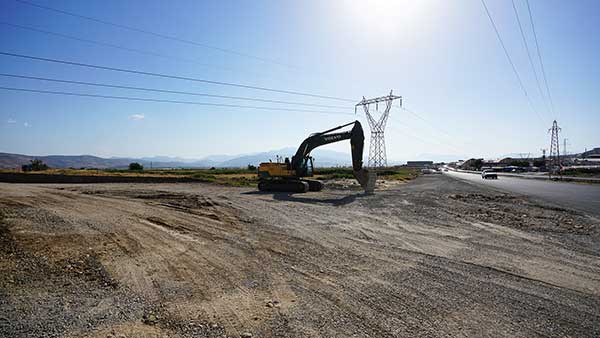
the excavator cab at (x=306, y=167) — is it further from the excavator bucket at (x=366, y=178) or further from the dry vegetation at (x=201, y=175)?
the dry vegetation at (x=201, y=175)

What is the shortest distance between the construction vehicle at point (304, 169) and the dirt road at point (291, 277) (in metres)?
10.4

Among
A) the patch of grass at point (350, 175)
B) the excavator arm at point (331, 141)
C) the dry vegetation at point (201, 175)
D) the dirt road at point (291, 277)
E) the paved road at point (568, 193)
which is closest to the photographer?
the dirt road at point (291, 277)

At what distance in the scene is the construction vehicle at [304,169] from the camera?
21331 millimetres

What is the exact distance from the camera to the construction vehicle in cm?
2133

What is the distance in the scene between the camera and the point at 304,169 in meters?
22.7

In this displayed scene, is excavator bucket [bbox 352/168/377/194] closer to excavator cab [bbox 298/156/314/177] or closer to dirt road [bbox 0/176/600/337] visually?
excavator cab [bbox 298/156/314/177]

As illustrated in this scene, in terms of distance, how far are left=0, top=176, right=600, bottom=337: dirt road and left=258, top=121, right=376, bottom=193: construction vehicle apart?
10.4 metres

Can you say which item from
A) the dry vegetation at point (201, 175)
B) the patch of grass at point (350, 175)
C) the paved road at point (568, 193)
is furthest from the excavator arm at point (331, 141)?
the patch of grass at point (350, 175)

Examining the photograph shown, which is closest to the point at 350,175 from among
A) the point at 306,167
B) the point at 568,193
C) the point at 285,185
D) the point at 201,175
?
the point at 201,175

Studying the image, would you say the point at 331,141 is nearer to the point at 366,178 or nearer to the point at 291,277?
the point at 366,178

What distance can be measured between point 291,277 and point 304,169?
16848mm

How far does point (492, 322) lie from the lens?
433 centimetres

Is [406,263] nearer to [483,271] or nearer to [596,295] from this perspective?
[483,271]

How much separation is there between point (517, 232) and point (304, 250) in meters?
7.01
